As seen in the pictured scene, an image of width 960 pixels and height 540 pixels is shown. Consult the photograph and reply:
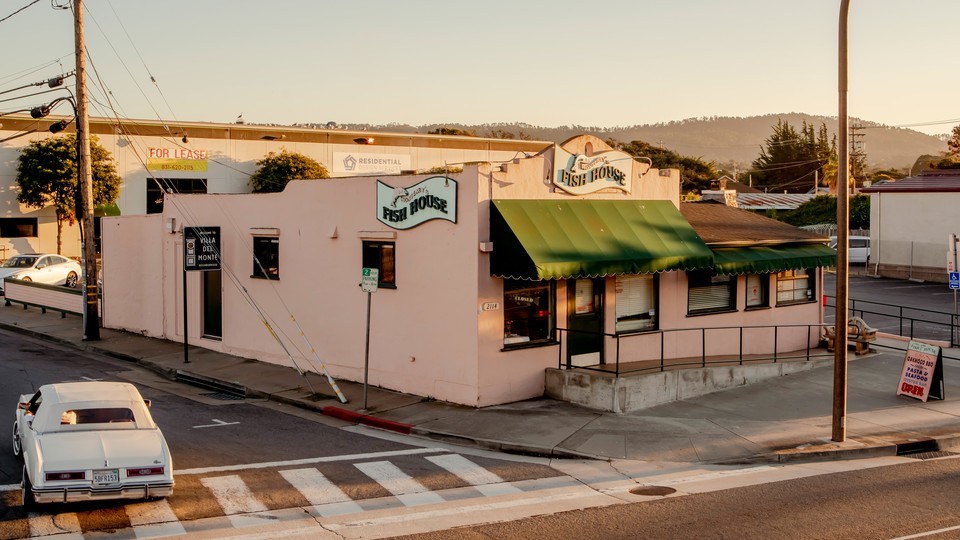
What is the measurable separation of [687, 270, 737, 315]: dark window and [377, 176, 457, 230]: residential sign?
6789 mm

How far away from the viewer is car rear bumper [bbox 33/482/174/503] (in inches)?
453

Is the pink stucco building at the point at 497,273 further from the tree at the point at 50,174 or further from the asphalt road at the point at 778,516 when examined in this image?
the tree at the point at 50,174

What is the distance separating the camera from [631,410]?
61.0 ft

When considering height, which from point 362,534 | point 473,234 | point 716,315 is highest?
point 473,234

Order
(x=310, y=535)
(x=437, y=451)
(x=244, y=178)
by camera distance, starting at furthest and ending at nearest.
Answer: (x=244, y=178), (x=437, y=451), (x=310, y=535)

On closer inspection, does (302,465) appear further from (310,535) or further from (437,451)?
(310,535)

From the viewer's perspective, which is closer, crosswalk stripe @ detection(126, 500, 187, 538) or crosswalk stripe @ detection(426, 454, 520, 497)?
crosswalk stripe @ detection(126, 500, 187, 538)

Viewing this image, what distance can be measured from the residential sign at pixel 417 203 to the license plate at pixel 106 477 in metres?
9.03

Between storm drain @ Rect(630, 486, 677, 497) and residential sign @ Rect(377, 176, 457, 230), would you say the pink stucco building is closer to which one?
residential sign @ Rect(377, 176, 457, 230)

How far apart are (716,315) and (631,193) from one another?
404cm

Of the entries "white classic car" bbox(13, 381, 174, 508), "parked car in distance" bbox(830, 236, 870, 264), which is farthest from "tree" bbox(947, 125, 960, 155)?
"white classic car" bbox(13, 381, 174, 508)

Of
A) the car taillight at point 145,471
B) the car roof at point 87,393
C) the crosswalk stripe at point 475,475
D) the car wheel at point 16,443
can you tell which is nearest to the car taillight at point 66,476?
the car taillight at point 145,471

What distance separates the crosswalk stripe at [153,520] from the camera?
11375 millimetres

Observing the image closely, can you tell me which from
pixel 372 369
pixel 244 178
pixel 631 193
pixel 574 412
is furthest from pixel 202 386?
pixel 244 178
